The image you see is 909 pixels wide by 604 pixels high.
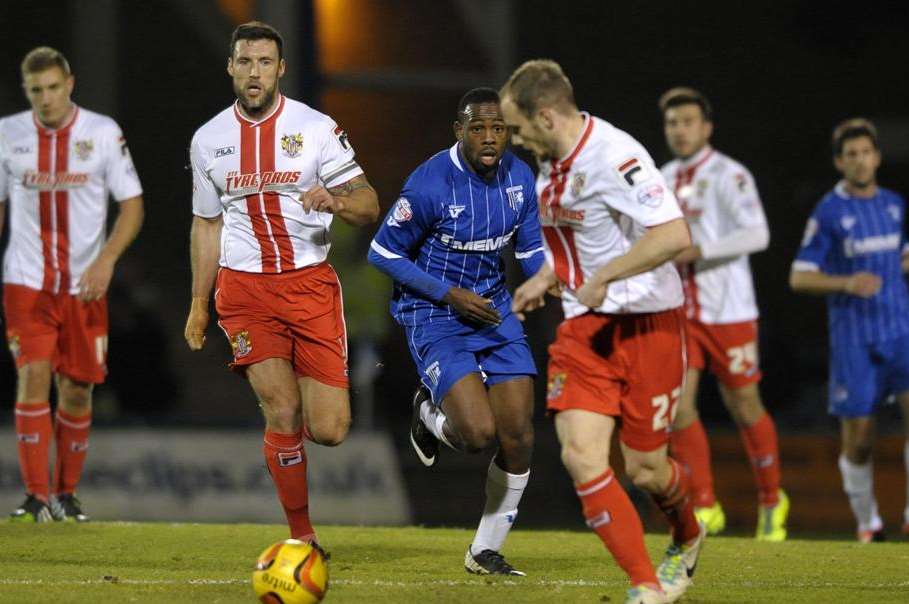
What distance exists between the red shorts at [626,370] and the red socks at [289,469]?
137 centimetres

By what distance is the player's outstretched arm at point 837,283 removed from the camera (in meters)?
9.07

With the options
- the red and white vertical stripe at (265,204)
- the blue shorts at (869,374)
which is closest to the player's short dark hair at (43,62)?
the red and white vertical stripe at (265,204)

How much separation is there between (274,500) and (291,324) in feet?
17.2

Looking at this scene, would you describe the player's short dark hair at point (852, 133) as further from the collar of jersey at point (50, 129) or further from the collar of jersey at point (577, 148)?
the collar of jersey at point (50, 129)

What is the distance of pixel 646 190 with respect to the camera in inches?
207

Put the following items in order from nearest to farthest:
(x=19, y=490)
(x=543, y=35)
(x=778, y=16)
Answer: (x=19, y=490), (x=543, y=35), (x=778, y=16)

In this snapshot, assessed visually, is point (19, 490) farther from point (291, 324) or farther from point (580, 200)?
point (580, 200)

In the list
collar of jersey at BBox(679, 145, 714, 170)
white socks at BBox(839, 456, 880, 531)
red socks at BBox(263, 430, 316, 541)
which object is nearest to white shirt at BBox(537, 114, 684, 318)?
red socks at BBox(263, 430, 316, 541)

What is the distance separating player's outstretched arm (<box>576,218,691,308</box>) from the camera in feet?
16.9

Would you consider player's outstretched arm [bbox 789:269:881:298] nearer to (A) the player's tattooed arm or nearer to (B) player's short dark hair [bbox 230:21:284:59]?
(A) the player's tattooed arm

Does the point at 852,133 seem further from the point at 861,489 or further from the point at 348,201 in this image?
the point at 348,201

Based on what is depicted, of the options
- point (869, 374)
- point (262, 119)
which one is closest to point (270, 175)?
point (262, 119)

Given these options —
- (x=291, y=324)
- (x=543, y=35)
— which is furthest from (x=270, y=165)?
(x=543, y=35)

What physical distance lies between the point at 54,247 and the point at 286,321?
2496mm
